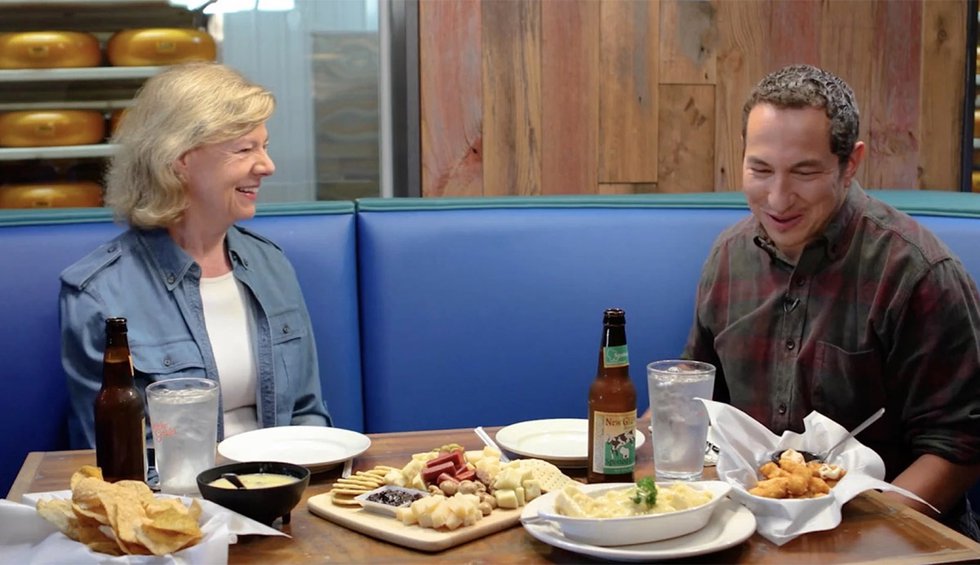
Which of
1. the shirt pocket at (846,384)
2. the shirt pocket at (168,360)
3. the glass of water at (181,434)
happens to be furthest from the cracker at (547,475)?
the shirt pocket at (168,360)

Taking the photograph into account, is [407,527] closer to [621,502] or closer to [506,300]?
[621,502]

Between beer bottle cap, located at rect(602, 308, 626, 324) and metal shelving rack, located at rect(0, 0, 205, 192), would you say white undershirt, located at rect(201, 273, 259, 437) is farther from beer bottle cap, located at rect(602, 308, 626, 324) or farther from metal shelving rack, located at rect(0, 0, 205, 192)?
metal shelving rack, located at rect(0, 0, 205, 192)

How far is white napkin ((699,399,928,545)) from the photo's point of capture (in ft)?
4.25

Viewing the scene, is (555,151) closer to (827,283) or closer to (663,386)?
(827,283)

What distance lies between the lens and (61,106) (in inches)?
146

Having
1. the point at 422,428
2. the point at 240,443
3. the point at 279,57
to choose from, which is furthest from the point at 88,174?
the point at 240,443

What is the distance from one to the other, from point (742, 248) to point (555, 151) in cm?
125

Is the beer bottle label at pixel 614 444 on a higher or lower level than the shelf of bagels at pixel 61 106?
lower

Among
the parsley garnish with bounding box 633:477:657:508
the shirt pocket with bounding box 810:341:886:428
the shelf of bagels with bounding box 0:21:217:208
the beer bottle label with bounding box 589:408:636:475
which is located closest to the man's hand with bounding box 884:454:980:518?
the shirt pocket with bounding box 810:341:886:428

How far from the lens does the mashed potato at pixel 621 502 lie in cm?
126

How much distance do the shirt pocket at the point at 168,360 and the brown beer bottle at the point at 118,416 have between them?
633 millimetres

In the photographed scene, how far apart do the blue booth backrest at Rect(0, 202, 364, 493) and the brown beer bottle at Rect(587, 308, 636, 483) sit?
1.12m

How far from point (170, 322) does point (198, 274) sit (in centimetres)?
12

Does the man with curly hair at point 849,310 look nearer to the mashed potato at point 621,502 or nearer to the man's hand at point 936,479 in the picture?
the man's hand at point 936,479
